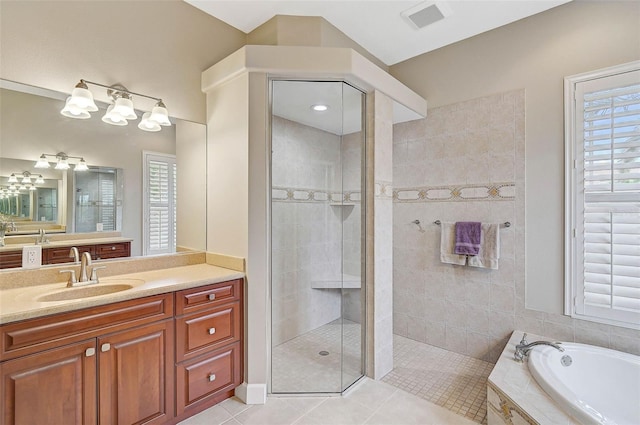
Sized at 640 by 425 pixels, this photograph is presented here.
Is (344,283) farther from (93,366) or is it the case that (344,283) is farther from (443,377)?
(93,366)

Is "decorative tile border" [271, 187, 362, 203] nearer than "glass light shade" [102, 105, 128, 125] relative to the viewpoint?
No

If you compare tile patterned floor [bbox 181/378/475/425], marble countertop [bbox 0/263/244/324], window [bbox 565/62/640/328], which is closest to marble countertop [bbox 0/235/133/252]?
marble countertop [bbox 0/263/244/324]

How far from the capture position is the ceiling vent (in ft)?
7.66

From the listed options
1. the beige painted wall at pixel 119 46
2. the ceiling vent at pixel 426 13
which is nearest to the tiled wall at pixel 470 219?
the ceiling vent at pixel 426 13

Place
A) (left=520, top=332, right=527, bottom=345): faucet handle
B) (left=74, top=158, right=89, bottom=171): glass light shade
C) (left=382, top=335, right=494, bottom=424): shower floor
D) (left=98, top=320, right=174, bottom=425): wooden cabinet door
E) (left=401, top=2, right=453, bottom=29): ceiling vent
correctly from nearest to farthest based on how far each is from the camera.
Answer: (left=98, top=320, right=174, bottom=425): wooden cabinet door
(left=74, top=158, right=89, bottom=171): glass light shade
(left=382, top=335, right=494, bottom=424): shower floor
(left=520, top=332, right=527, bottom=345): faucet handle
(left=401, top=2, right=453, bottom=29): ceiling vent

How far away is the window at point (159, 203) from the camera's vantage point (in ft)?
7.49

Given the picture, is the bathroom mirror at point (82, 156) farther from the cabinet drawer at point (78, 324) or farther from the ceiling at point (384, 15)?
the ceiling at point (384, 15)

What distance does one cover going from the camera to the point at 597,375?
2002 mm

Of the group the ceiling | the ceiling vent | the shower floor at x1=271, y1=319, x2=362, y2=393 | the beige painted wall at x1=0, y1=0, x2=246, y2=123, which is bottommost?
the shower floor at x1=271, y1=319, x2=362, y2=393

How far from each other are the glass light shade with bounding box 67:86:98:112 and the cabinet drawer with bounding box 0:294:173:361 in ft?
3.94

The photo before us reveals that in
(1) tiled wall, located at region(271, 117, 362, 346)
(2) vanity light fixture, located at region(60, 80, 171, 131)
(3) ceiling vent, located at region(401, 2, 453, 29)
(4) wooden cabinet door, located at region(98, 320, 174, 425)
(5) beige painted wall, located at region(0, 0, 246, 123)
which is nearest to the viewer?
(4) wooden cabinet door, located at region(98, 320, 174, 425)

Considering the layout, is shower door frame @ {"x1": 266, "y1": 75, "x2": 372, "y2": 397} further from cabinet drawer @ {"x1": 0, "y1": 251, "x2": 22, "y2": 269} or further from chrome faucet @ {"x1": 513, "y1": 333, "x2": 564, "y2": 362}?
cabinet drawer @ {"x1": 0, "y1": 251, "x2": 22, "y2": 269}

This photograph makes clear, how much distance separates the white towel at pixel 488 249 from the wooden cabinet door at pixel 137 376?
245 centimetres

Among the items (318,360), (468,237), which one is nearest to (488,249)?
(468,237)
